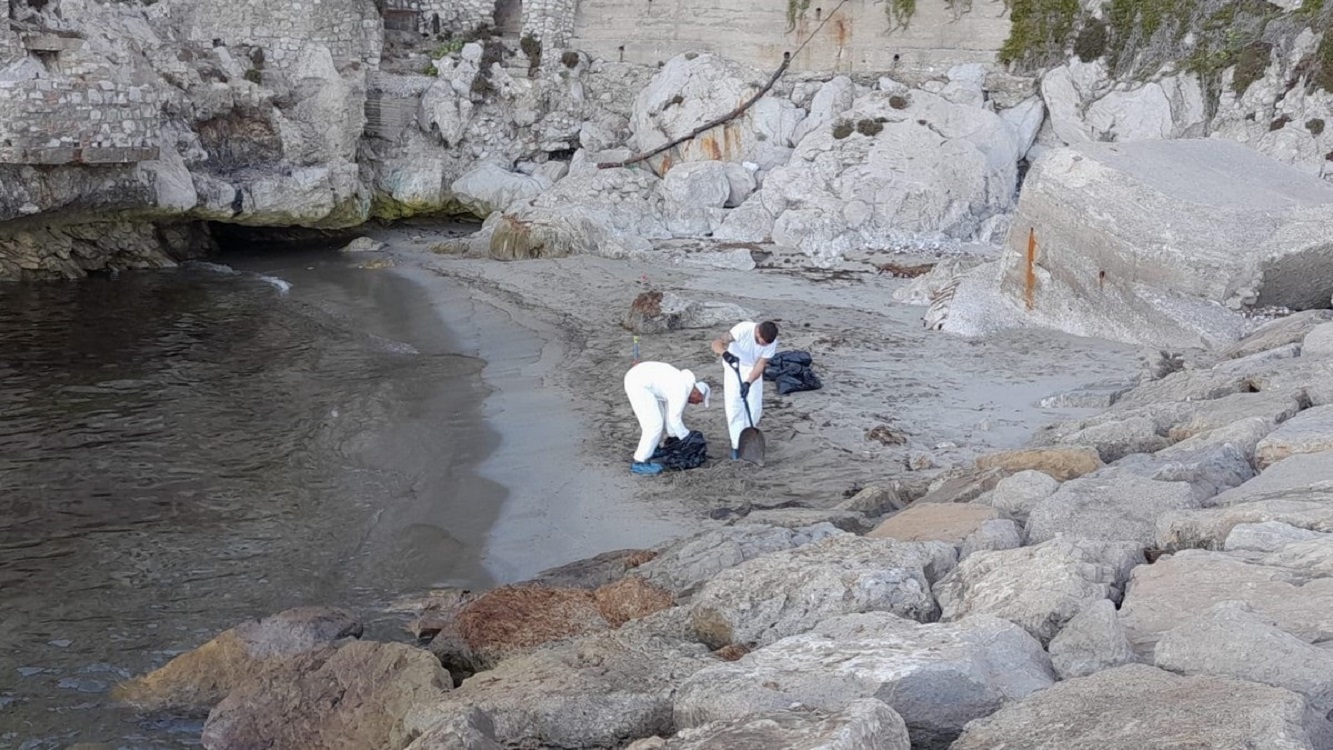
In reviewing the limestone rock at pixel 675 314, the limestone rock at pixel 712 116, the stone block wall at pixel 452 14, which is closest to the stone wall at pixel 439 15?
the stone block wall at pixel 452 14

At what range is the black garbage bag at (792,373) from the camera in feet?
37.2

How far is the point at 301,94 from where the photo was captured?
72.4 feet

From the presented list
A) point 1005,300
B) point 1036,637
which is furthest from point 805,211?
point 1036,637

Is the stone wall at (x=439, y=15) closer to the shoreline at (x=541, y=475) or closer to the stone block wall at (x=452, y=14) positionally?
the stone block wall at (x=452, y=14)

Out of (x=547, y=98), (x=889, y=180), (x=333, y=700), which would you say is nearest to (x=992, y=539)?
(x=333, y=700)

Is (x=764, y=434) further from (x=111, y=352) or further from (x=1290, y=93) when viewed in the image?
(x=1290, y=93)

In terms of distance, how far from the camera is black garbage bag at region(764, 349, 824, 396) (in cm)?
1133

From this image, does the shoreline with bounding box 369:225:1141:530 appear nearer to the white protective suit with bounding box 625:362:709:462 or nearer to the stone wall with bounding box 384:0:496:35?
the white protective suit with bounding box 625:362:709:462

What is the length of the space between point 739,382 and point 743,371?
0.16m

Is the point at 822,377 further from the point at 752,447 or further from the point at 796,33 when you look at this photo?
the point at 796,33

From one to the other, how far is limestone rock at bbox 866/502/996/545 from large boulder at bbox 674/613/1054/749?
63.8 inches

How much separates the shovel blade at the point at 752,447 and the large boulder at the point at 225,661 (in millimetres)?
3971

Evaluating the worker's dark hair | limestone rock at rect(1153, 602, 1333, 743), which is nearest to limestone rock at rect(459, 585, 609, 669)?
limestone rock at rect(1153, 602, 1333, 743)

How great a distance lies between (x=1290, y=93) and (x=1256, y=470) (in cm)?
1610
